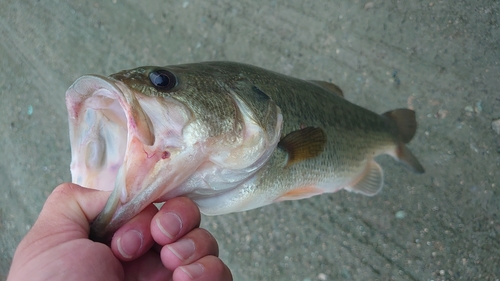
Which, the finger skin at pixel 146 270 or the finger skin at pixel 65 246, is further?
the finger skin at pixel 146 270

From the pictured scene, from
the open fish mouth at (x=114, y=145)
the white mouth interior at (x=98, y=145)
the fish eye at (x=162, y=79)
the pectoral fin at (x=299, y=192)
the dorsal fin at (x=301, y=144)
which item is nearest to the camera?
the open fish mouth at (x=114, y=145)

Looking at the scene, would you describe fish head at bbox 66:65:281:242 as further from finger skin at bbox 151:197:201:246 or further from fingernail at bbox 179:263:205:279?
fingernail at bbox 179:263:205:279

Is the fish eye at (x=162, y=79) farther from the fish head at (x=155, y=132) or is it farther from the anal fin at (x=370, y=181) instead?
the anal fin at (x=370, y=181)

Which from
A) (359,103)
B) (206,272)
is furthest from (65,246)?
(359,103)

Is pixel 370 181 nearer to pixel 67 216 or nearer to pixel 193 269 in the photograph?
pixel 193 269

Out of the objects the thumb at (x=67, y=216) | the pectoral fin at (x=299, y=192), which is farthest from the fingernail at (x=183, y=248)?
the pectoral fin at (x=299, y=192)

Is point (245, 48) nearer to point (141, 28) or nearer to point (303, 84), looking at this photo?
point (141, 28)
